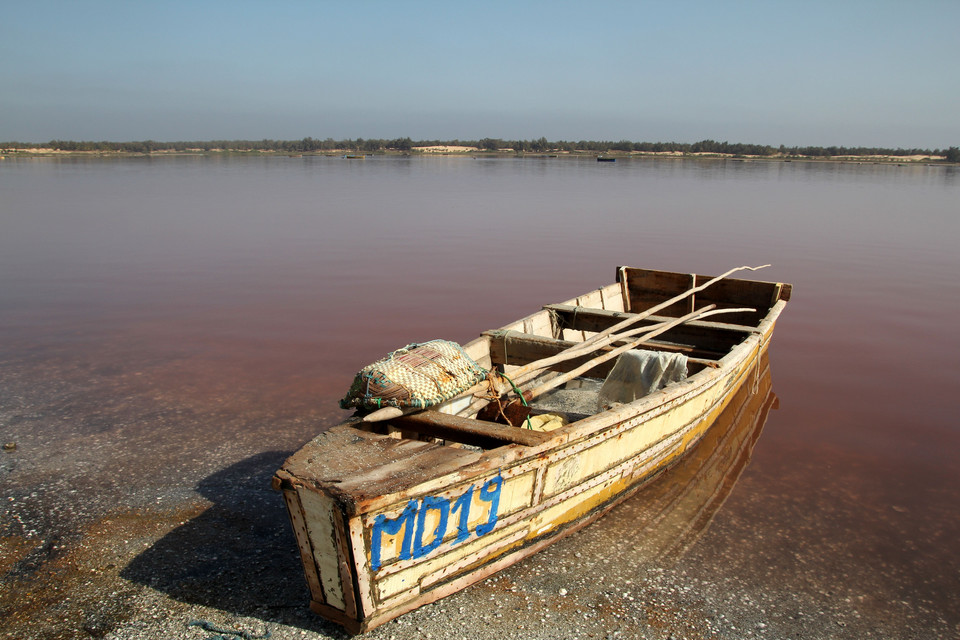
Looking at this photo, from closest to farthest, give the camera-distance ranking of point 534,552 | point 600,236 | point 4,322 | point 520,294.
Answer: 1. point 534,552
2. point 4,322
3. point 520,294
4. point 600,236

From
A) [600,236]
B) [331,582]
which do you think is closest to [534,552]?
[331,582]

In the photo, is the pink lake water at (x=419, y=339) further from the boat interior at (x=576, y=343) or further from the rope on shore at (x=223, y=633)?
the rope on shore at (x=223, y=633)

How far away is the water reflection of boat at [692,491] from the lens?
475 centimetres

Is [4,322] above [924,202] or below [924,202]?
below

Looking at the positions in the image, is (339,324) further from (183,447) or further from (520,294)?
(183,447)

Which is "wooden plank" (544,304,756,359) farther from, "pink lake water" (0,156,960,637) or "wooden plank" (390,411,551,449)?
"wooden plank" (390,411,551,449)

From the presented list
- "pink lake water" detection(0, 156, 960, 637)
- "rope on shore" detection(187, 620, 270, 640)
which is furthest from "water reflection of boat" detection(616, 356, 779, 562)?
"rope on shore" detection(187, 620, 270, 640)

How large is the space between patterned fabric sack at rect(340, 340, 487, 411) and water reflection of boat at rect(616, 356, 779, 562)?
1.58 meters

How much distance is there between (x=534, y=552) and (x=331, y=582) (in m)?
1.44

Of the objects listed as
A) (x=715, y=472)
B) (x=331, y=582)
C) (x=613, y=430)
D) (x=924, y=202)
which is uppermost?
(x=924, y=202)

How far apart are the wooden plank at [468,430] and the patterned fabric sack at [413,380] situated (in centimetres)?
10

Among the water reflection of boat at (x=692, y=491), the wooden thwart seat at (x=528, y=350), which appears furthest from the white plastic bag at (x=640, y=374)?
the water reflection of boat at (x=692, y=491)

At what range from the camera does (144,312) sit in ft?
33.3

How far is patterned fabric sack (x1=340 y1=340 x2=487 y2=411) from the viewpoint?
4117 mm
